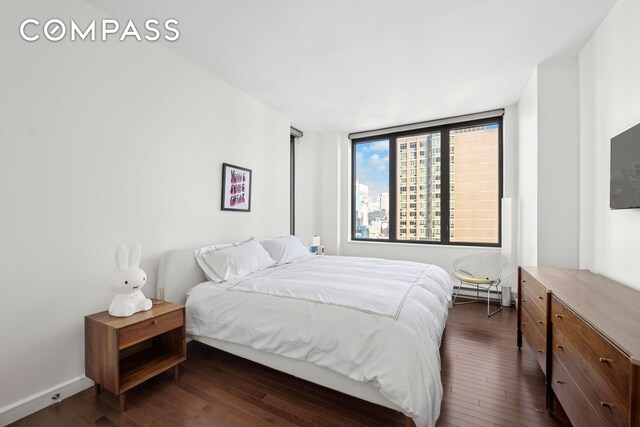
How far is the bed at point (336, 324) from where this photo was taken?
4.84 feet

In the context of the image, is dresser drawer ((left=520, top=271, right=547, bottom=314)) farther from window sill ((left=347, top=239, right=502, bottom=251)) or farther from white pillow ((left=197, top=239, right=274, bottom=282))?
white pillow ((left=197, top=239, right=274, bottom=282))

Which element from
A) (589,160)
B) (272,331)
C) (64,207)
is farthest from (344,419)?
(589,160)

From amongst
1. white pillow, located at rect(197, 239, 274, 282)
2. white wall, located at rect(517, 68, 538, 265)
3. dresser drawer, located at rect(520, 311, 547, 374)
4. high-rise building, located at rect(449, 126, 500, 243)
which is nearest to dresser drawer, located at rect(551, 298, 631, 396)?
dresser drawer, located at rect(520, 311, 547, 374)

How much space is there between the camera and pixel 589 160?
2475 millimetres

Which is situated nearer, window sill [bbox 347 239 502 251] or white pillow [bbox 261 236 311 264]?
white pillow [bbox 261 236 311 264]

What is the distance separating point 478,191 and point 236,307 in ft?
12.8

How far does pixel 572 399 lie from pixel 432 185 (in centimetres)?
350

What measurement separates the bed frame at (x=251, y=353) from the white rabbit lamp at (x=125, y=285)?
39cm

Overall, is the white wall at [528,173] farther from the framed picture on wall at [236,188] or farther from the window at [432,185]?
the framed picture on wall at [236,188]

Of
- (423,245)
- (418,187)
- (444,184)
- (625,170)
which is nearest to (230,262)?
(625,170)

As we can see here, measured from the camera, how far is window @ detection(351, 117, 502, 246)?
419 cm

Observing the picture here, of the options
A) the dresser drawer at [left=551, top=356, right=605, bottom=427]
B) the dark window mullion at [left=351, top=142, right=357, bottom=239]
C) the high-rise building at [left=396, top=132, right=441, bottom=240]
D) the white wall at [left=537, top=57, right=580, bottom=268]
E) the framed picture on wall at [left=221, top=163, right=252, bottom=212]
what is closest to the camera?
Answer: the dresser drawer at [left=551, top=356, right=605, bottom=427]

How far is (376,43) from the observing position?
2.45 meters

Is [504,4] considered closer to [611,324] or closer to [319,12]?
[319,12]
